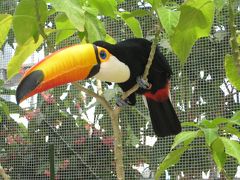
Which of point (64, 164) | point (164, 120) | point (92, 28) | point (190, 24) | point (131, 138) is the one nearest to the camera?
point (190, 24)

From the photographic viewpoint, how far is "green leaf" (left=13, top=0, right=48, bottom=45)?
0.78m

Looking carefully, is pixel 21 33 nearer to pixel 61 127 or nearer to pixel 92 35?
pixel 92 35

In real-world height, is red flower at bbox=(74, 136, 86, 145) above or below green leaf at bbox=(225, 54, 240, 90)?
above

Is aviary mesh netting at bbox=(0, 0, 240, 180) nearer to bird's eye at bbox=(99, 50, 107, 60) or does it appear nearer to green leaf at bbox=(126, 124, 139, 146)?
green leaf at bbox=(126, 124, 139, 146)

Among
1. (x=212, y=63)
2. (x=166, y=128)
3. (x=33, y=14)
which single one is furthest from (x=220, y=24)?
(x=33, y=14)

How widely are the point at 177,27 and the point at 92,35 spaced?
16 centimetres

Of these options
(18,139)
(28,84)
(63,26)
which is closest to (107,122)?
(18,139)

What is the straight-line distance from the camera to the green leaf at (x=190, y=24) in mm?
713

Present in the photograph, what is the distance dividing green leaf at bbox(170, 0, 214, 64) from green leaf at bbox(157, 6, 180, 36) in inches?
0.4

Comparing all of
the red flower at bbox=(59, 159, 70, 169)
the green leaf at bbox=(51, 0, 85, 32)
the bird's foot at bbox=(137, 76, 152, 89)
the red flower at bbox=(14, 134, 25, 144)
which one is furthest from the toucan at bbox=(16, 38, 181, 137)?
the red flower at bbox=(14, 134, 25, 144)

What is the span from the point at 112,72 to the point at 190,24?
0.27 m

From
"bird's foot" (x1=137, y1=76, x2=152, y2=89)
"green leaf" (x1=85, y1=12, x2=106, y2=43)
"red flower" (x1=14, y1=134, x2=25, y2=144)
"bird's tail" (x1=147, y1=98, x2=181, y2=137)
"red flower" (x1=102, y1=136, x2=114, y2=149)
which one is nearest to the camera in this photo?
"green leaf" (x1=85, y1=12, x2=106, y2=43)

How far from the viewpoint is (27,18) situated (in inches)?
30.5

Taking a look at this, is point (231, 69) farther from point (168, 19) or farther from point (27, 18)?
point (27, 18)
